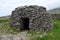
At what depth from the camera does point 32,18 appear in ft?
89.9

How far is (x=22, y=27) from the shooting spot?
95.4ft

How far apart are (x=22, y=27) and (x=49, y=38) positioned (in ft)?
26.7

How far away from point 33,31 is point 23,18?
398 centimetres

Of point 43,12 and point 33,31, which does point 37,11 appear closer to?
point 43,12

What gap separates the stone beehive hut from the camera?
89.2 ft

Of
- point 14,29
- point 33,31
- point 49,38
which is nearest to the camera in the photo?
point 49,38

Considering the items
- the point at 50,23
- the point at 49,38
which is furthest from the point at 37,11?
the point at 49,38

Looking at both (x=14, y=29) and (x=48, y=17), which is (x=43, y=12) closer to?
(x=48, y=17)

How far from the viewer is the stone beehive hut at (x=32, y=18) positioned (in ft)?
89.2

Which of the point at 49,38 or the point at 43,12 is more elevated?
the point at 43,12

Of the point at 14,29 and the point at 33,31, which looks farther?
the point at 14,29

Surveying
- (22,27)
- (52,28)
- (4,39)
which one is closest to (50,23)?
(52,28)

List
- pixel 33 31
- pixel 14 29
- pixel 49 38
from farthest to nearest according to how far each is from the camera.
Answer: pixel 14 29, pixel 33 31, pixel 49 38

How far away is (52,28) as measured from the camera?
27469mm
